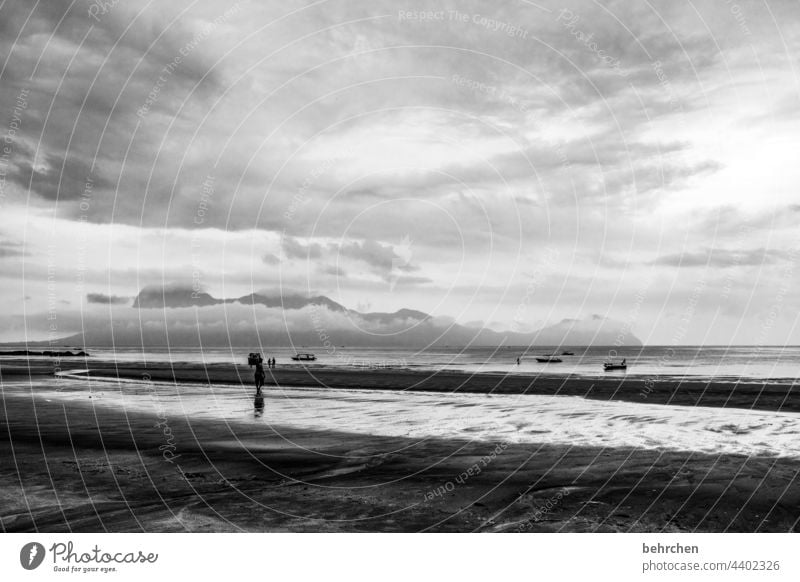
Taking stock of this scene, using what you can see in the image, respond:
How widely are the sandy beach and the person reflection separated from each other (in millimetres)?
431

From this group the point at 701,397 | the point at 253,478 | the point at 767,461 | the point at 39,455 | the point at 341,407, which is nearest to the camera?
Result: the point at 253,478

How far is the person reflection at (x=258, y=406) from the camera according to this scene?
28.8 meters

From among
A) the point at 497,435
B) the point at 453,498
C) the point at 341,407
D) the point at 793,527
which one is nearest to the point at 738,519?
the point at 793,527

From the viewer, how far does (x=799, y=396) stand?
120 ft

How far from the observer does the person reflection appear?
28.8m

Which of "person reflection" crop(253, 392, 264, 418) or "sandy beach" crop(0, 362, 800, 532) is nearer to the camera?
"sandy beach" crop(0, 362, 800, 532)

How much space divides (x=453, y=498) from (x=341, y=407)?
20.7 metres

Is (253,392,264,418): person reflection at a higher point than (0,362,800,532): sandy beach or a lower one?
lower

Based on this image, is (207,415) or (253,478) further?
(207,415)

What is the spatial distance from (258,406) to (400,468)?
1866 centimetres

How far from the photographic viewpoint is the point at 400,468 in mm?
15430

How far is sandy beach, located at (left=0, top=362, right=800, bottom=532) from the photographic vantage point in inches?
435

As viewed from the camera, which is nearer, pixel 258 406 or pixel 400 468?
pixel 400 468
